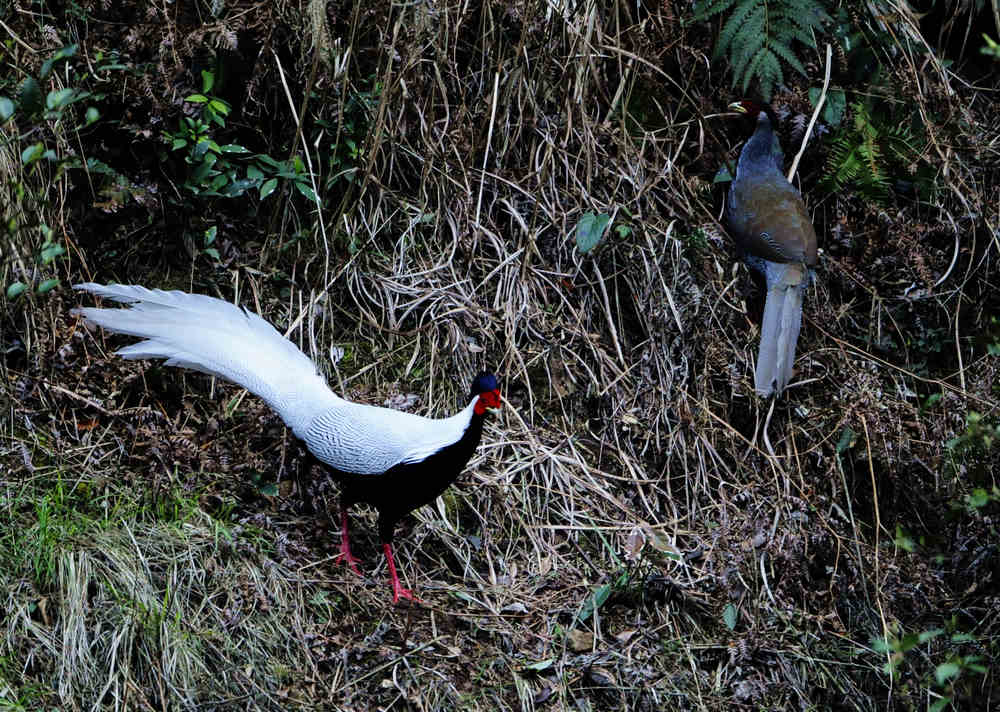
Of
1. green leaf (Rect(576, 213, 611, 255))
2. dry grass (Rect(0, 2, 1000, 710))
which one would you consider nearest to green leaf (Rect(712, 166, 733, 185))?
dry grass (Rect(0, 2, 1000, 710))

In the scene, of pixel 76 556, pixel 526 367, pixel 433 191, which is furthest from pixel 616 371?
pixel 76 556

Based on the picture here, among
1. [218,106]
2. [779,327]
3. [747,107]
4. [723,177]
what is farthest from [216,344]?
[747,107]

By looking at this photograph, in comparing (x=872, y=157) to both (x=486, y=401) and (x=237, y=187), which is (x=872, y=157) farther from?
(x=237, y=187)

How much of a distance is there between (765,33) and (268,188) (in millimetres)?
2210

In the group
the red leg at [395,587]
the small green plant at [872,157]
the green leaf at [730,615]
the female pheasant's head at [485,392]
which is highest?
the small green plant at [872,157]

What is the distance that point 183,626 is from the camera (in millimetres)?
3158

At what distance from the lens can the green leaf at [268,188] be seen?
4.14 metres

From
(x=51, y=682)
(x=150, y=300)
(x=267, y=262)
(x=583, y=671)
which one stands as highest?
(x=150, y=300)

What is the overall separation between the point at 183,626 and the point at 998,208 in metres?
3.92

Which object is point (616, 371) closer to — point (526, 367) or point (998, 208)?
point (526, 367)

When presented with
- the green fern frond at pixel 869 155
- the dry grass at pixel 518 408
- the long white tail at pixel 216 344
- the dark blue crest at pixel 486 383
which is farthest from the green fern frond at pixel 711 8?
the long white tail at pixel 216 344

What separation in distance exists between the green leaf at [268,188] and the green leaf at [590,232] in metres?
1.29

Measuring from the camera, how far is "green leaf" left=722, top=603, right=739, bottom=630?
12.1 feet

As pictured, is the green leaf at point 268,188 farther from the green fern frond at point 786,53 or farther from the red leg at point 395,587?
the green fern frond at point 786,53
